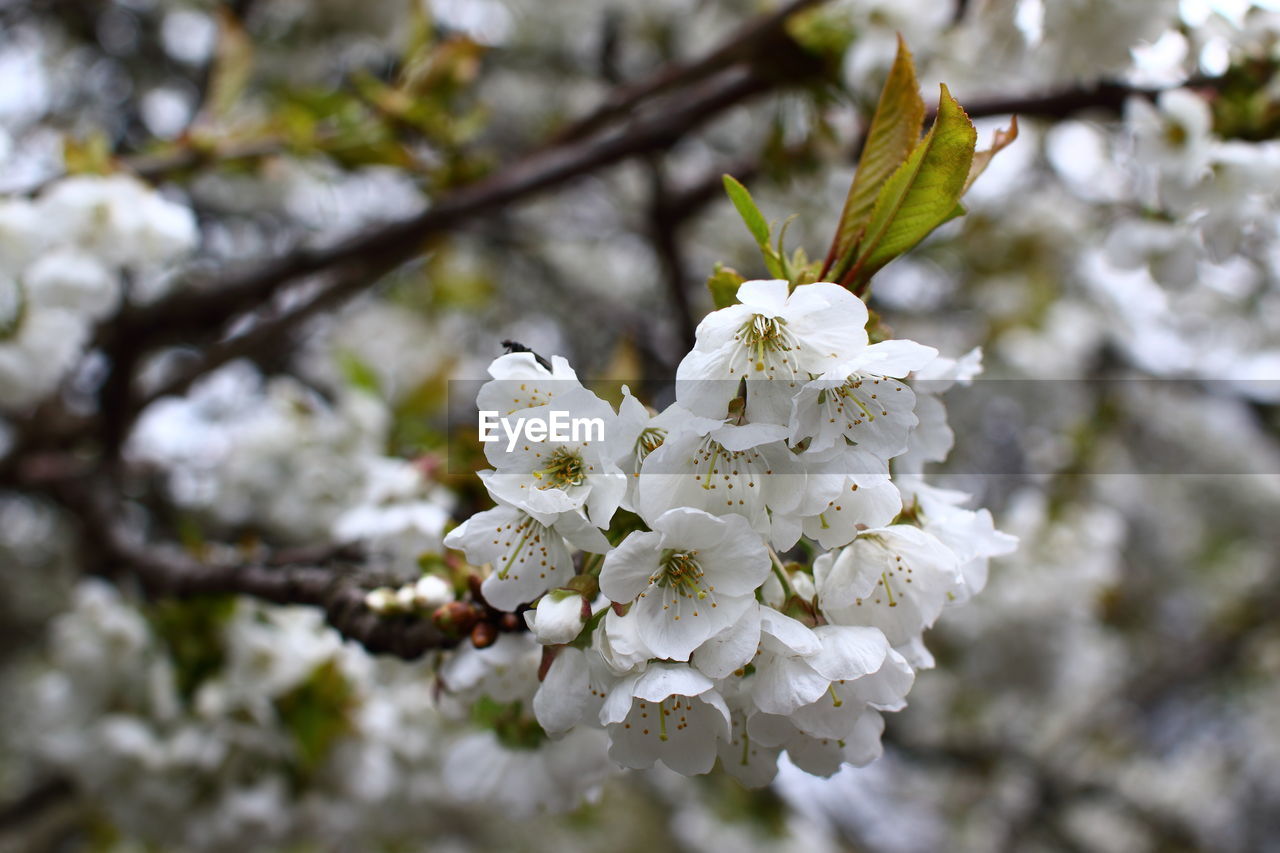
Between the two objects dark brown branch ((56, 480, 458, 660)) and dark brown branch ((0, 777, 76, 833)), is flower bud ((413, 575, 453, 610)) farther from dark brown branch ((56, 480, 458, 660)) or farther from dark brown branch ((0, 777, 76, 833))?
dark brown branch ((0, 777, 76, 833))

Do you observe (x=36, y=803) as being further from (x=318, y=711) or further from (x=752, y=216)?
(x=752, y=216)

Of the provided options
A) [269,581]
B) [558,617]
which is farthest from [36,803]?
[558,617]

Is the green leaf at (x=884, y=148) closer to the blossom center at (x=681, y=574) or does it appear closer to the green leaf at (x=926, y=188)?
the green leaf at (x=926, y=188)

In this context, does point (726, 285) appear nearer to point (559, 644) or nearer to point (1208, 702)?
point (559, 644)

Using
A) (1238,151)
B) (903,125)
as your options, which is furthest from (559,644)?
(1238,151)

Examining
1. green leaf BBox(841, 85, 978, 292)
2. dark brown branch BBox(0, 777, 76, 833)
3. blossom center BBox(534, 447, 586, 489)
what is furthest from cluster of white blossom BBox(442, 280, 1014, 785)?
dark brown branch BBox(0, 777, 76, 833)

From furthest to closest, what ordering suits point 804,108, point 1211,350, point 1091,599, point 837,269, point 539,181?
point 1211,350
point 1091,599
point 539,181
point 804,108
point 837,269

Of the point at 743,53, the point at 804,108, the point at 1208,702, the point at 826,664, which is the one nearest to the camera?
the point at 826,664
